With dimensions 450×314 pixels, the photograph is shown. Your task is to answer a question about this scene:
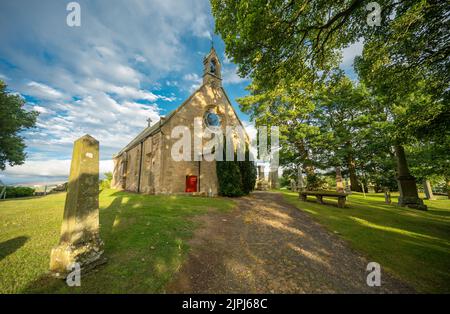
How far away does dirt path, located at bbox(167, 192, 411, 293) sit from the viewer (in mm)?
3129

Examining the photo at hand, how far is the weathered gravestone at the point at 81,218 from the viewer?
10.6ft

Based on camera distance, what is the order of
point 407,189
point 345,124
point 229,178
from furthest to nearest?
point 345,124 → point 229,178 → point 407,189

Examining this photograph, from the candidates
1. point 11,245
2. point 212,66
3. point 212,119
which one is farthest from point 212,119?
point 11,245

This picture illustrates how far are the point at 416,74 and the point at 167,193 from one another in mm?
17279

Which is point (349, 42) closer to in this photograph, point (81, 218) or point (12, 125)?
point (81, 218)

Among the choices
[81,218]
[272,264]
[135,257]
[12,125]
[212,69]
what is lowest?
[272,264]

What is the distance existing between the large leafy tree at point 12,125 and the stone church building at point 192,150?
14238 mm

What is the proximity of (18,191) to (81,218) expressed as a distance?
23686mm

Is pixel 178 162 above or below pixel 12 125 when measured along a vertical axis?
below

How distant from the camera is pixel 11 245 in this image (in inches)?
170

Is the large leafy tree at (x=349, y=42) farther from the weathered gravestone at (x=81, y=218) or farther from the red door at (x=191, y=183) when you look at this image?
the red door at (x=191, y=183)

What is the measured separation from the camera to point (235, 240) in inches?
206

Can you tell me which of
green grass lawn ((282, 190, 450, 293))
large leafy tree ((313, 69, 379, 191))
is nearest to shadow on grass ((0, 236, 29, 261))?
green grass lawn ((282, 190, 450, 293))

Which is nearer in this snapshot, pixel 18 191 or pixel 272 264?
→ pixel 272 264
